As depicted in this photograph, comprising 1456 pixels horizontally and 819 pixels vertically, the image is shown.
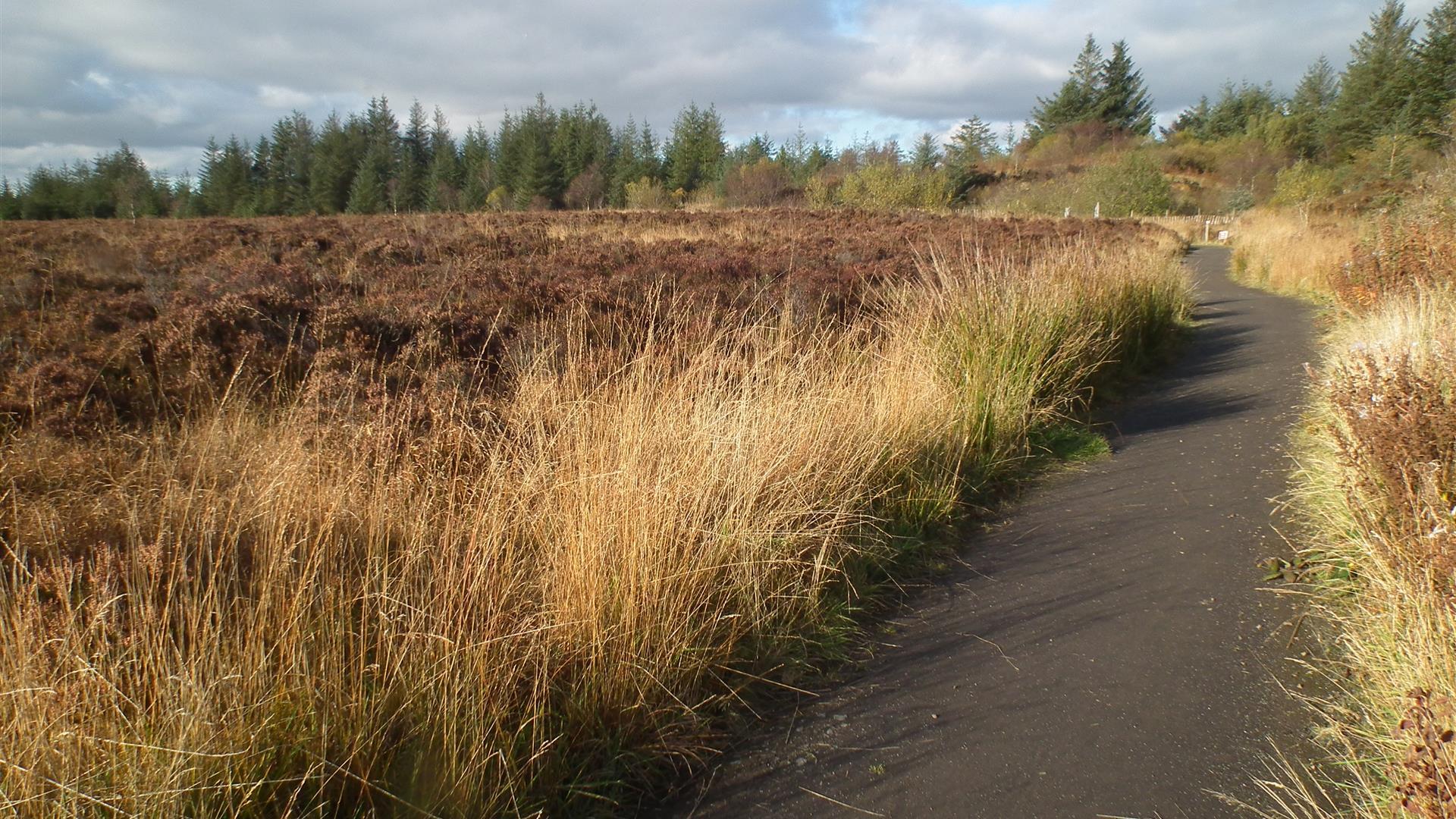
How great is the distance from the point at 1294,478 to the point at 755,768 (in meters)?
4.94

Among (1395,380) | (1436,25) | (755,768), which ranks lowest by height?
(755,768)

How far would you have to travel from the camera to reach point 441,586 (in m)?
3.22

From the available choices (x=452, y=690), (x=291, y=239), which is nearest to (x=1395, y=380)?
(x=452, y=690)

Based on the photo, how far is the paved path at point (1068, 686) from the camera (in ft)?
9.53

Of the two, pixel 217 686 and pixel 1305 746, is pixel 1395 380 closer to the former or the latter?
pixel 1305 746

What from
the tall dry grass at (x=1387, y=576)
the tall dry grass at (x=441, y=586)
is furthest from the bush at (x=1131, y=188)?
the tall dry grass at (x=441, y=586)

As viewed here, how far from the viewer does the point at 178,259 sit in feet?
42.7

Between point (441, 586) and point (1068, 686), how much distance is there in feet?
8.58

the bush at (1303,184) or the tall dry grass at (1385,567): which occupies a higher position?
the bush at (1303,184)

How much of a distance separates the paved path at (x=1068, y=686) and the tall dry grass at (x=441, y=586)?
41cm

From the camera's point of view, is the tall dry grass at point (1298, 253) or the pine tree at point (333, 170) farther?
the pine tree at point (333, 170)

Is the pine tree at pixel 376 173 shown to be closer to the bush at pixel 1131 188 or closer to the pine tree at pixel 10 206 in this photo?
the pine tree at pixel 10 206

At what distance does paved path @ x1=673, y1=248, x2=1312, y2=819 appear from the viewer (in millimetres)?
2904

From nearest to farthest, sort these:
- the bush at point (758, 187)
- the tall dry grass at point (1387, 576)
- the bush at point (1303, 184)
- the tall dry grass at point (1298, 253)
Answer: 1. the tall dry grass at point (1387, 576)
2. the tall dry grass at point (1298, 253)
3. the bush at point (1303, 184)
4. the bush at point (758, 187)
